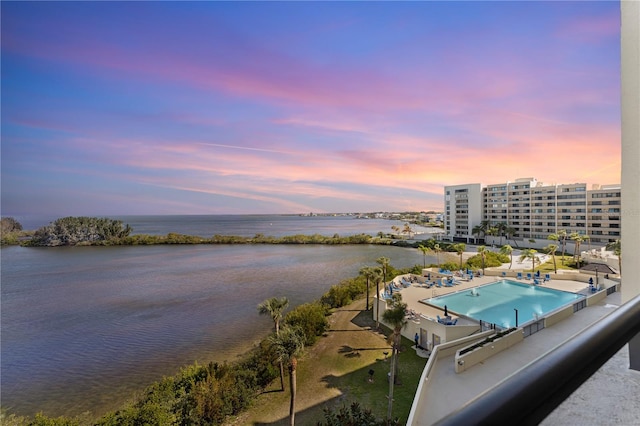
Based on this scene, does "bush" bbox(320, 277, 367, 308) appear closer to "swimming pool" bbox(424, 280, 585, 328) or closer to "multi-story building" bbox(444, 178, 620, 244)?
"swimming pool" bbox(424, 280, 585, 328)

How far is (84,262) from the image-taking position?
4919 cm

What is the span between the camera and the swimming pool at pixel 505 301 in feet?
50.2

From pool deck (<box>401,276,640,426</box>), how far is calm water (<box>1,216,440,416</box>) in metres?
11.5

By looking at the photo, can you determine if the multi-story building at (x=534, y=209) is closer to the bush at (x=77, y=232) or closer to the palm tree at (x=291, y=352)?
the palm tree at (x=291, y=352)

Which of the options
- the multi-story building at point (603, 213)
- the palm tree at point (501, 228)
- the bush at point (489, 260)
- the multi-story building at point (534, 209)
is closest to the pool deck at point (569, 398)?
the bush at point (489, 260)

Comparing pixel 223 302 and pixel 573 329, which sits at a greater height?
pixel 573 329

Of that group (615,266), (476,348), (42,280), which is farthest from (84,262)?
(615,266)

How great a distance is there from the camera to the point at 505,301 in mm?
17484

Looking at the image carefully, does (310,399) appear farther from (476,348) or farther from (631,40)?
(631,40)

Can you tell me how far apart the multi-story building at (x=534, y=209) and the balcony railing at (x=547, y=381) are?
50.2 m

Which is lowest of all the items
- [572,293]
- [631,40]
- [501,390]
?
[572,293]

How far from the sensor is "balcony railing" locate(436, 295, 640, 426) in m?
0.41

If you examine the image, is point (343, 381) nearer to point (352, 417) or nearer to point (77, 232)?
point (352, 417)

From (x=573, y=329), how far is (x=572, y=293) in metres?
7.93
